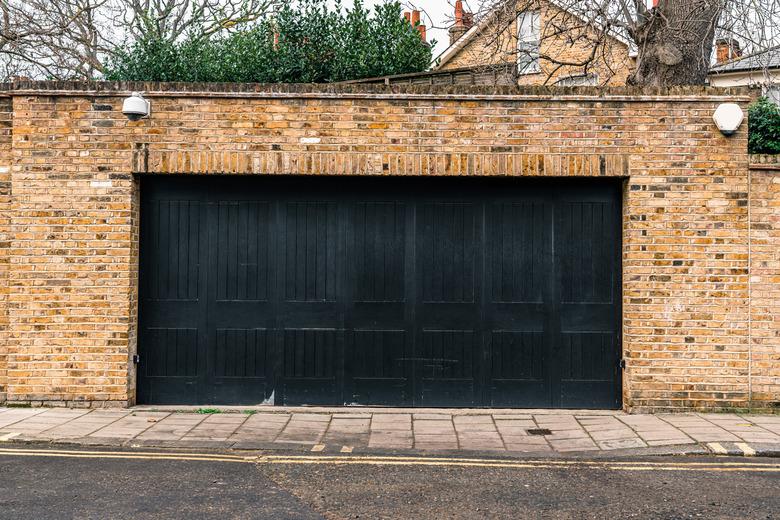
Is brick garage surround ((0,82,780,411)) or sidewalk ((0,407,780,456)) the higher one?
brick garage surround ((0,82,780,411))

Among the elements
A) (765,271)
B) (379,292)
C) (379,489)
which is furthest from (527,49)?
(379,489)

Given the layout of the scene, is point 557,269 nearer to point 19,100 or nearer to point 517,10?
point 517,10

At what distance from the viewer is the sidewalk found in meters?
7.01

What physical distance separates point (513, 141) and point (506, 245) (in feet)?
4.10

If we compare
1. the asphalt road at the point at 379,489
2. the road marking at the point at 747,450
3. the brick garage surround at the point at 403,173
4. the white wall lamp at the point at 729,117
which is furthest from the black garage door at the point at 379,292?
the asphalt road at the point at 379,489

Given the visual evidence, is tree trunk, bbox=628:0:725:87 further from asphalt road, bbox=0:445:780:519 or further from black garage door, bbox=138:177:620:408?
asphalt road, bbox=0:445:780:519

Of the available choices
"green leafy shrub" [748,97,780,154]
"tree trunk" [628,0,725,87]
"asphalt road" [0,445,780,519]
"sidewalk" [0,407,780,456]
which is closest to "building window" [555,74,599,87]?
"tree trunk" [628,0,725,87]

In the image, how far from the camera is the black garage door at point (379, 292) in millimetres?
8828

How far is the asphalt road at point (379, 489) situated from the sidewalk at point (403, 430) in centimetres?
49

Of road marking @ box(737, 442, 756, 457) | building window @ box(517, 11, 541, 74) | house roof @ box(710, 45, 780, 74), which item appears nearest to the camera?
road marking @ box(737, 442, 756, 457)

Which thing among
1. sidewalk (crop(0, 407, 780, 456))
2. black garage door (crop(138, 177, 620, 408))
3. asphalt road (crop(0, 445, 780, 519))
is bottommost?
asphalt road (crop(0, 445, 780, 519))

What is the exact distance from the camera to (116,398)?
28.1ft

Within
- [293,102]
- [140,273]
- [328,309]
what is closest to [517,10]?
[293,102]

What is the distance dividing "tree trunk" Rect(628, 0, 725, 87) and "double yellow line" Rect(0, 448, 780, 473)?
Answer: 7061 millimetres
